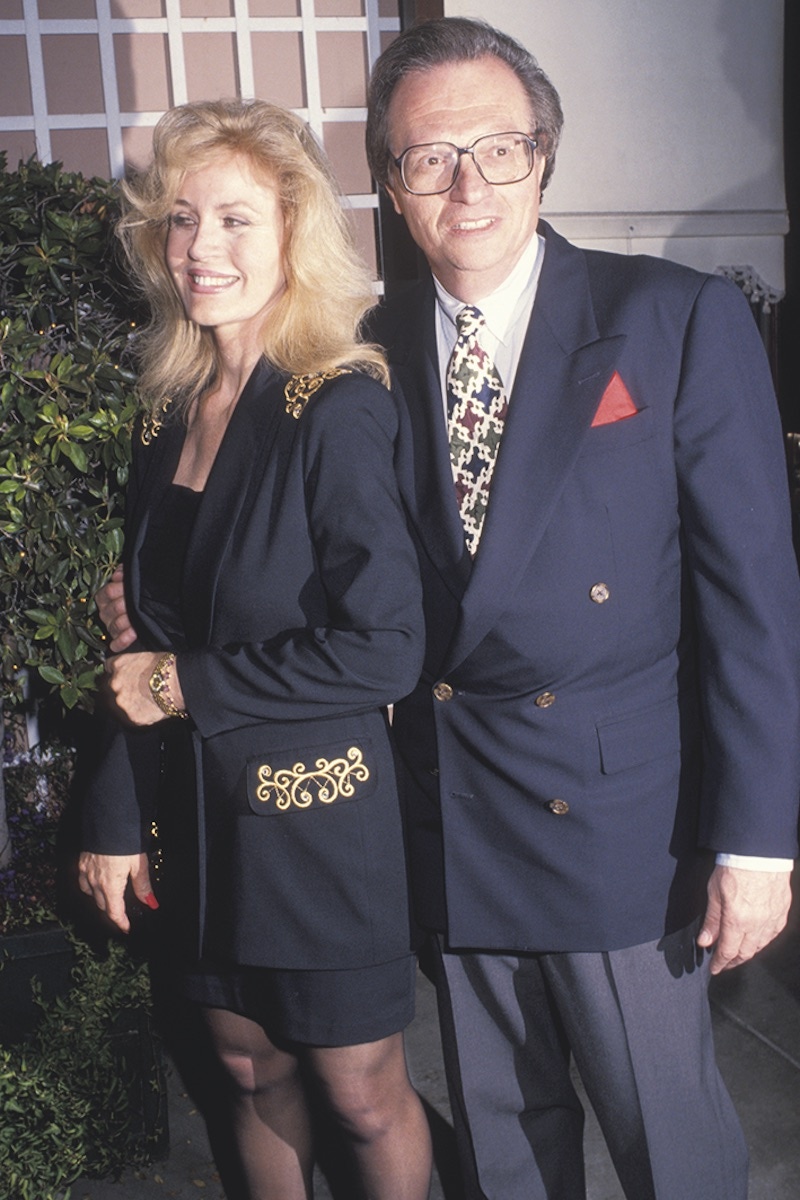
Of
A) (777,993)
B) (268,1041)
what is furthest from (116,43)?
(777,993)

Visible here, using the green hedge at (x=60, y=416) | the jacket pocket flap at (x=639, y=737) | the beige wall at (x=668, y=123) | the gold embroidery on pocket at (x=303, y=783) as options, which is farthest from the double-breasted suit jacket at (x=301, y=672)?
the beige wall at (x=668, y=123)

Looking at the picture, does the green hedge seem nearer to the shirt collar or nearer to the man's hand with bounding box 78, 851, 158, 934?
the man's hand with bounding box 78, 851, 158, 934

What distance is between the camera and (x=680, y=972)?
202 cm

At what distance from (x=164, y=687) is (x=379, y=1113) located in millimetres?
803

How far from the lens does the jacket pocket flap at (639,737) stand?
1911 mm

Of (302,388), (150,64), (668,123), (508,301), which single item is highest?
(150,64)

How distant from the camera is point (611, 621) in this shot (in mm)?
1878

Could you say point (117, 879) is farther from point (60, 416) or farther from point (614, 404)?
point (614, 404)

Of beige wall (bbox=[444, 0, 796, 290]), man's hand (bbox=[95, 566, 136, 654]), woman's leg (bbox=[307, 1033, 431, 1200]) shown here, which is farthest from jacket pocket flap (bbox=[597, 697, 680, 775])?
beige wall (bbox=[444, 0, 796, 290])

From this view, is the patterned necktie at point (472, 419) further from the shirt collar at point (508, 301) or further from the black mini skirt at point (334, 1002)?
the black mini skirt at point (334, 1002)

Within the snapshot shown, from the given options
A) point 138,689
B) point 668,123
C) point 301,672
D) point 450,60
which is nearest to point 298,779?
point 301,672

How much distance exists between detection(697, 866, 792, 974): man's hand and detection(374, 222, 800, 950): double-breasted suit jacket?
0.17 ft

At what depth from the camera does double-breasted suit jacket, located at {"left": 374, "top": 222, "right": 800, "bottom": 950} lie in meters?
1.85

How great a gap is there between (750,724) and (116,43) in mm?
3459
